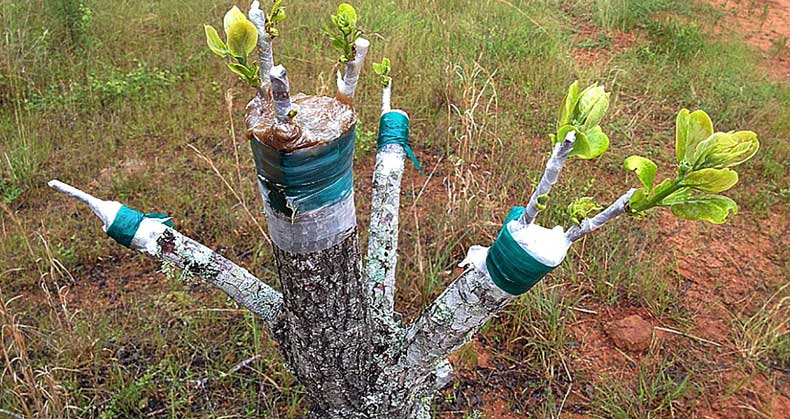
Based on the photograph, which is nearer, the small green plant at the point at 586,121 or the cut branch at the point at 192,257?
the small green plant at the point at 586,121

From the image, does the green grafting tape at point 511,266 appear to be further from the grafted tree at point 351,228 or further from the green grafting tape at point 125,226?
the green grafting tape at point 125,226

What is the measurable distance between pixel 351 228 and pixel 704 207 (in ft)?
1.65

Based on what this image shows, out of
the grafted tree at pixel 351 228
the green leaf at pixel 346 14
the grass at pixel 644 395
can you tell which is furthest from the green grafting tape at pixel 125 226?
the grass at pixel 644 395

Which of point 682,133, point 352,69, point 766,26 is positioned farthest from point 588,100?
point 766,26

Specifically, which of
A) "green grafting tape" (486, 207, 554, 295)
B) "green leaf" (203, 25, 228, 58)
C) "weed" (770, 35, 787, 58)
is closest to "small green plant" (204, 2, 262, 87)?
"green leaf" (203, 25, 228, 58)

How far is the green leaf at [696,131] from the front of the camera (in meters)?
0.69

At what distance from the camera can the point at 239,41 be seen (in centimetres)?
68

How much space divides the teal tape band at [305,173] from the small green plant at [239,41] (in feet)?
0.29

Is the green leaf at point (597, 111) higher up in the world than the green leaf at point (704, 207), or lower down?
higher up

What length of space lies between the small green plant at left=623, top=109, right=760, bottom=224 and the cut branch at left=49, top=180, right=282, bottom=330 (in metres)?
0.71

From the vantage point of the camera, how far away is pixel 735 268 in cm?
233

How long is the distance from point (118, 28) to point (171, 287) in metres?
2.03

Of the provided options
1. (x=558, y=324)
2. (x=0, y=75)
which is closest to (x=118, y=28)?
(x=0, y=75)

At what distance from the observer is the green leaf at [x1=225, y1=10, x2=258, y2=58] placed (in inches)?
26.1
